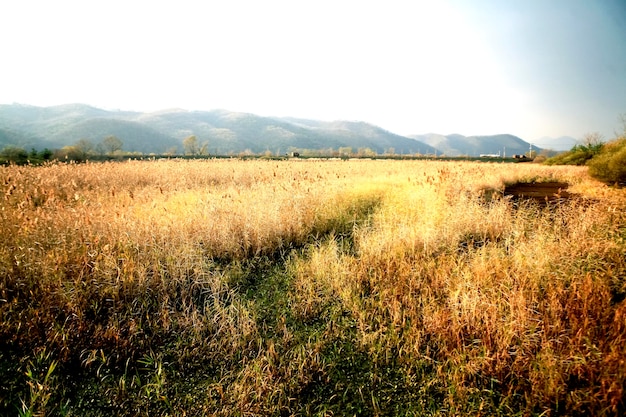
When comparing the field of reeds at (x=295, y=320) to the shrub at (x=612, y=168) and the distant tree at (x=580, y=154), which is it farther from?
the distant tree at (x=580, y=154)

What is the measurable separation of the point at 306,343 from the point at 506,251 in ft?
14.1

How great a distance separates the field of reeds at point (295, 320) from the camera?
2.56 metres

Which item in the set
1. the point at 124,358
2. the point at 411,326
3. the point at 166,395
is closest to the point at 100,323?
the point at 124,358

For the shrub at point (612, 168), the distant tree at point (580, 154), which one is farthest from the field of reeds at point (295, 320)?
the distant tree at point (580, 154)

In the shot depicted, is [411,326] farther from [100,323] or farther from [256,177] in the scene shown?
[256,177]

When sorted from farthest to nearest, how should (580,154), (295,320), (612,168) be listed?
(580,154), (612,168), (295,320)

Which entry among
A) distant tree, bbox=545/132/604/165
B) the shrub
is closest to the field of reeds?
the shrub

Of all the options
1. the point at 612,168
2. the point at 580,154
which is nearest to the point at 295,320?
the point at 612,168

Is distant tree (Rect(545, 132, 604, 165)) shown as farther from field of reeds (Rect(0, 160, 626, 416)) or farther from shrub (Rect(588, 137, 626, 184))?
field of reeds (Rect(0, 160, 626, 416))

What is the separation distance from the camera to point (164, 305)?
3.62 m

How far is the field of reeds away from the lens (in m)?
2.56

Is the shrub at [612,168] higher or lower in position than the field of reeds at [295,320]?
higher

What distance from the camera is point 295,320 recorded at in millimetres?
3680

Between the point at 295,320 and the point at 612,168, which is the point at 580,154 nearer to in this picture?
the point at 612,168
